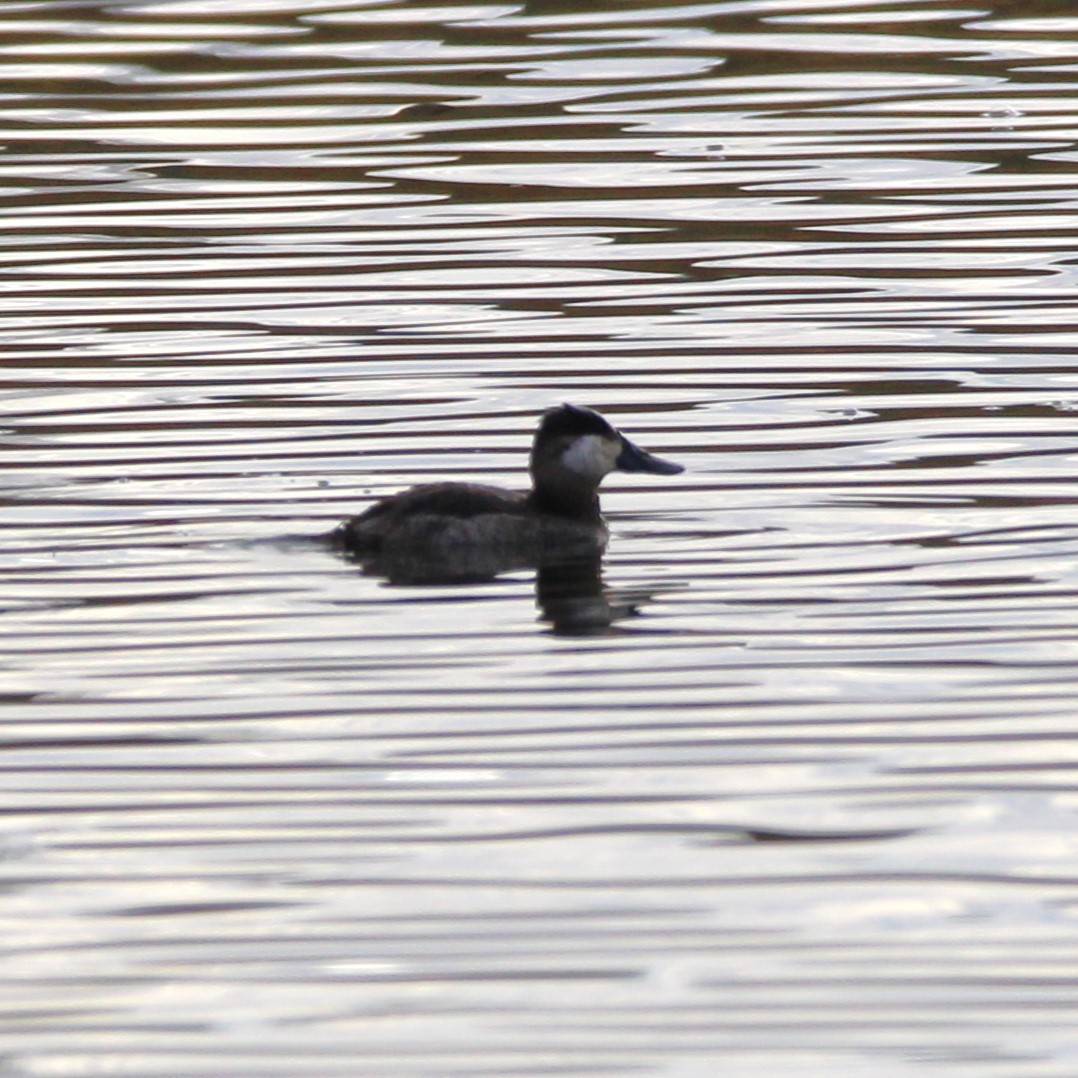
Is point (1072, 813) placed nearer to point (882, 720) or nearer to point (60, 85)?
point (882, 720)

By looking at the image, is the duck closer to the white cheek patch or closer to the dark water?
the white cheek patch

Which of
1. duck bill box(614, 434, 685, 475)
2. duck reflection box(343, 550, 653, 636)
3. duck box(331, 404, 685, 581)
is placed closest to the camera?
duck reflection box(343, 550, 653, 636)

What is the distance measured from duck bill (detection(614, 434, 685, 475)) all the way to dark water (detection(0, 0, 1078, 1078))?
0.17m

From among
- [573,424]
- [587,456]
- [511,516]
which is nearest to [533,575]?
[511,516]

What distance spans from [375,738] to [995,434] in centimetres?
416

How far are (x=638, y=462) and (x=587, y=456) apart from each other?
231 mm

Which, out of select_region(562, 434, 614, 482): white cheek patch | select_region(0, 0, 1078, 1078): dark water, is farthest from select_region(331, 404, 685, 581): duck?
select_region(0, 0, 1078, 1078): dark water

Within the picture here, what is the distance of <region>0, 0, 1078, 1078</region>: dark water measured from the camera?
570cm

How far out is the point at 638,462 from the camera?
10055 mm

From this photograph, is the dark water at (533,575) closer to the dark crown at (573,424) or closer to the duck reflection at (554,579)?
the duck reflection at (554,579)

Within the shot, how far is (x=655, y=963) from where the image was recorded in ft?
18.8

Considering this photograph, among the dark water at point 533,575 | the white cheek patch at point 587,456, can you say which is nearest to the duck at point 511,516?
the white cheek patch at point 587,456

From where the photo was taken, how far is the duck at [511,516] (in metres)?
9.47

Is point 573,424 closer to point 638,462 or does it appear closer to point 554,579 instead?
point 638,462
